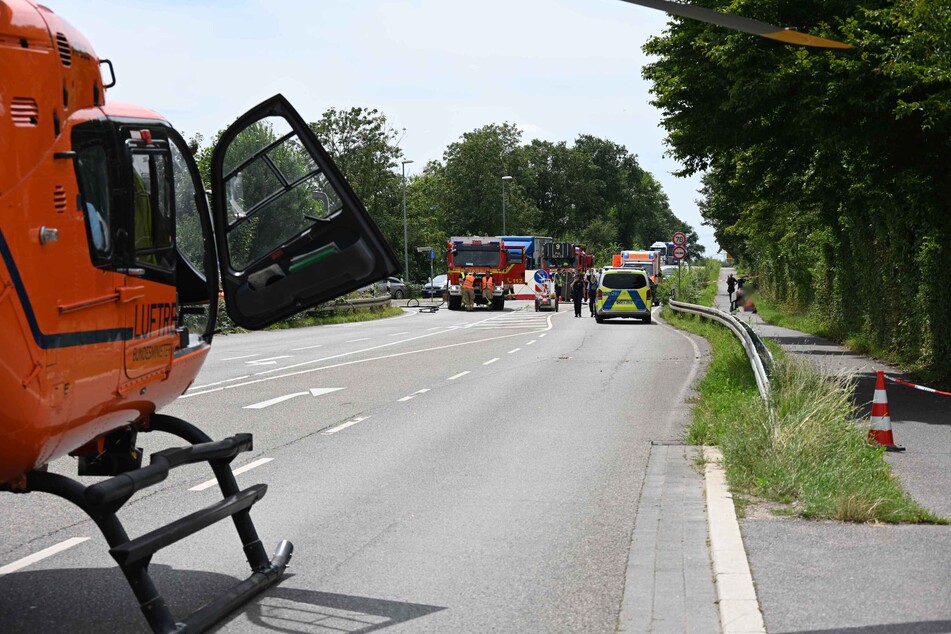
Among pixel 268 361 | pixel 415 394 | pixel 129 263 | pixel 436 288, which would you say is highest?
pixel 129 263

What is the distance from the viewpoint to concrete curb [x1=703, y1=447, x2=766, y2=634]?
580 cm

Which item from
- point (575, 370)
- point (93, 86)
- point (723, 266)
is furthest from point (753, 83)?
point (723, 266)

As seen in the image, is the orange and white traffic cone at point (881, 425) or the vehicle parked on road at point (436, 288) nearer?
the orange and white traffic cone at point (881, 425)

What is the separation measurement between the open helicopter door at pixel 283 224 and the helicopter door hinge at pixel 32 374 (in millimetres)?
1835

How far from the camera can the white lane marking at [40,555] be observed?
7.04 m

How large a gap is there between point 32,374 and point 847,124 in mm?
13668

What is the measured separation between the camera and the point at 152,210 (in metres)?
6.15

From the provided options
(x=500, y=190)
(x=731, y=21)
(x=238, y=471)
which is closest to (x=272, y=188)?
(x=731, y=21)

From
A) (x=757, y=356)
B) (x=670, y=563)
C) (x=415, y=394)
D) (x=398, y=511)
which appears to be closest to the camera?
(x=670, y=563)

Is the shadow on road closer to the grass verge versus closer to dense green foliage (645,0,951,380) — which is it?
the grass verge

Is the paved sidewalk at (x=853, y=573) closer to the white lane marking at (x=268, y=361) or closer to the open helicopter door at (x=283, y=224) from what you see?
the open helicopter door at (x=283, y=224)

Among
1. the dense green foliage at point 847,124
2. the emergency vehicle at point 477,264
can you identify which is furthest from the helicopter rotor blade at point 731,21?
the emergency vehicle at point 477,264

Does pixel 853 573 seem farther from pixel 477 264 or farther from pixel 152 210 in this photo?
pixel 477 264

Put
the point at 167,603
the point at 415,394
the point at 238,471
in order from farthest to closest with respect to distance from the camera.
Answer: the point at 415,394, the point at 238,471, the point at 167,603
